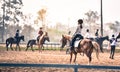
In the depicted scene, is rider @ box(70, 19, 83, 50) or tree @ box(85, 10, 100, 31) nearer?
rider @ box(70, 19, 83, 50)

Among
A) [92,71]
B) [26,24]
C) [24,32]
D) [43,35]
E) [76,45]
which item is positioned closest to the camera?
[92,71]

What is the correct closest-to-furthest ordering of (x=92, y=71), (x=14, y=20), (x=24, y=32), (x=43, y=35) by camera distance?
1. (x=92, y=71)
2. (x=43, y=35)
3. (x=14, y=20)
4. (x=24, y=32)

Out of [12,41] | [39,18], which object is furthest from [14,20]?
[12,41]

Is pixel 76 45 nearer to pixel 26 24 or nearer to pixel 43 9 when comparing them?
pixel 43 9

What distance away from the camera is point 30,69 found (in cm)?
1614

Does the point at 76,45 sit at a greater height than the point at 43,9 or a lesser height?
Result: lesser

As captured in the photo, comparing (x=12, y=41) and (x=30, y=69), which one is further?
(x=12, y=41)

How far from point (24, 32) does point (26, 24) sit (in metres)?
10.8

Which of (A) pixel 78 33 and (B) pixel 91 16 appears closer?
(A) pixel 78 33

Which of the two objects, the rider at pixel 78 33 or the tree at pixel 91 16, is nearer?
the rider at pixel 78 33

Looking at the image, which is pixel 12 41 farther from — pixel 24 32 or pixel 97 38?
pixel 24 32

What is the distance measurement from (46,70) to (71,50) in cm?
412

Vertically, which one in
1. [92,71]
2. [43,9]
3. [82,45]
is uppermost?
[43,9]

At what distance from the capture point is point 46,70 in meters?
16.0
